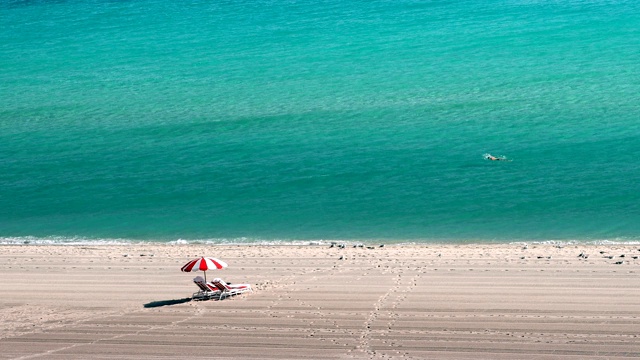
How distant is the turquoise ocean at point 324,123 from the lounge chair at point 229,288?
5.97 metres

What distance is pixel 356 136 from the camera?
35094 millimetres

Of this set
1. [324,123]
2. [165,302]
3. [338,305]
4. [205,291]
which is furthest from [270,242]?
[324,123]

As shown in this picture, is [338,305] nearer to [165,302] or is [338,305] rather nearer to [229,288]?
[229,288]

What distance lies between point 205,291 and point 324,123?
703 inches

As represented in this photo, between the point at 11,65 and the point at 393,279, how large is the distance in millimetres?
36252

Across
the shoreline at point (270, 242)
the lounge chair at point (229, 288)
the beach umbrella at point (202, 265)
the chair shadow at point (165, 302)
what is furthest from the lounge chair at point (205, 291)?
the shoreline at point (270, 242)

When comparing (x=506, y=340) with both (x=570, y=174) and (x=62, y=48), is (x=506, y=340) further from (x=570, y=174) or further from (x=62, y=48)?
(x=62, y=48)

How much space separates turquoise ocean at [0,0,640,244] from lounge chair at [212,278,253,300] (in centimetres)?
597

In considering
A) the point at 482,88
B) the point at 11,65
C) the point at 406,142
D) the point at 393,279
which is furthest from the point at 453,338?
the point at 11,65

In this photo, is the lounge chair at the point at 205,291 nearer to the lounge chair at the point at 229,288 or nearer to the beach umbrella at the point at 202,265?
the lounge chair at the point at 229,288

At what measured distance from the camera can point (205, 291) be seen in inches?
811

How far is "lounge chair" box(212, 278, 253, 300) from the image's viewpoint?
66.6 ft

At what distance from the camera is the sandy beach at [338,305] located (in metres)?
17.3

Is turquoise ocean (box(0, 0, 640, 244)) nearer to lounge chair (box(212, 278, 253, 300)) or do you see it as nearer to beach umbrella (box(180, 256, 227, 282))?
lounge chair (box(212, 278, 253, 300))
